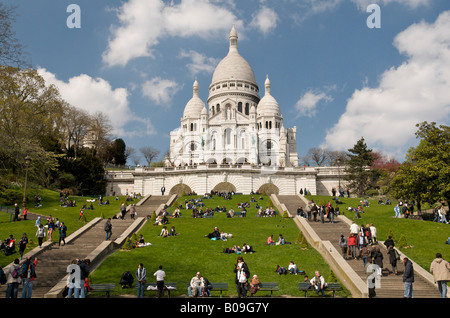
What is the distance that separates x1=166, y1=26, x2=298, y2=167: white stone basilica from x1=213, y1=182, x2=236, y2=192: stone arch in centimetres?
2000

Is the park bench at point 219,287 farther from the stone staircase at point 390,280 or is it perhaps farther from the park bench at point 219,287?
the stone staircase at point 390,280

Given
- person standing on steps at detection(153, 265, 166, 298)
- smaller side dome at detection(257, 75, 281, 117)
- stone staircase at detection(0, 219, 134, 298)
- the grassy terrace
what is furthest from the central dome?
person standing on steps at detection(153, 265, 166, 298)

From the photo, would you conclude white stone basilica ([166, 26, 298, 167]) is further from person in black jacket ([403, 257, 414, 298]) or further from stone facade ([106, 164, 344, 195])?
person in black jacket ([403, 257, 414, 298])

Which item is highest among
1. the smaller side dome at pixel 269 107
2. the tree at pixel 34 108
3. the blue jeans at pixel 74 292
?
the smaller side dome at pixel 269 107

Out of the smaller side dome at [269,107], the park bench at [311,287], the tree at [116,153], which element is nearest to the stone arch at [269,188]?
the smaller side dome at [269,107]

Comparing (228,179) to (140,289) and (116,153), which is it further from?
(116,153)

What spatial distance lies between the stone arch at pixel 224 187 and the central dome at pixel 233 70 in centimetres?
5082

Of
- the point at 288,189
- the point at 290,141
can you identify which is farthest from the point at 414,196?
the point at 290,141

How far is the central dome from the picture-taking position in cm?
9931

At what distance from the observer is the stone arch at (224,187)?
5275cm

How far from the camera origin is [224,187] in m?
52.9
